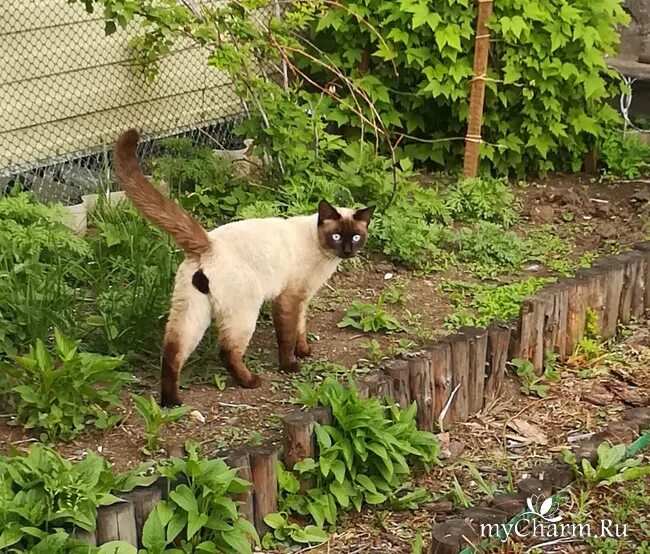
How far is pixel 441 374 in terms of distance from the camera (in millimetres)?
4781

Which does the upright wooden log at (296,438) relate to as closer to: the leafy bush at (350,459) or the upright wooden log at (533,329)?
the leafy bush at (350,459)

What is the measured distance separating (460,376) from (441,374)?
0.51 ft

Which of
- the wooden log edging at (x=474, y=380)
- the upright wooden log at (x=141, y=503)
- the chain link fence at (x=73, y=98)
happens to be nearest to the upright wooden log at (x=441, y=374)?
the wooden log edging at (x=474, y=380)

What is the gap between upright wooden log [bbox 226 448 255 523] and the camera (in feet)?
12.9

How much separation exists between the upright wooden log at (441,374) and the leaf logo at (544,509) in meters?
0.89

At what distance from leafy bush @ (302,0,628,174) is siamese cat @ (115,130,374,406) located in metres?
2.80

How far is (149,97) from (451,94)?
2.37m

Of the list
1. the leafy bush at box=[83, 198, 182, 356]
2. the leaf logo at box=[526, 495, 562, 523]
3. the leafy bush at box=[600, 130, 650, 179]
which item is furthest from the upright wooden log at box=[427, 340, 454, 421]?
the leafy bush at box=[600, 130, 650, 179]

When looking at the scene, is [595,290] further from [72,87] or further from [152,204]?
[72,87]

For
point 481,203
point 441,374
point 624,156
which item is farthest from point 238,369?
point 624,156

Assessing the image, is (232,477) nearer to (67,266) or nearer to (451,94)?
(67,266)

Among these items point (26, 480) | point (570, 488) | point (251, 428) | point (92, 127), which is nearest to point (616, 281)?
point (570, 488)

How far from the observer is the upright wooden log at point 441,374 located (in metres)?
4.75

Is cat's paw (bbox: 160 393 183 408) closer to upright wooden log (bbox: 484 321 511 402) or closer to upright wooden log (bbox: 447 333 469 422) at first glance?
upright wooden log (bbox: 447 333 469 422)
